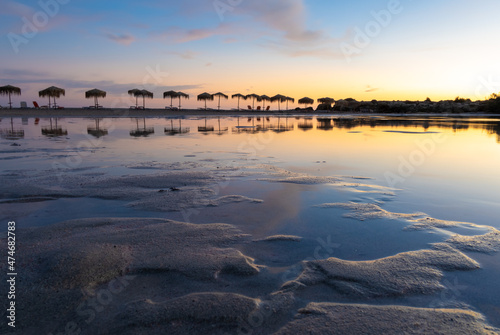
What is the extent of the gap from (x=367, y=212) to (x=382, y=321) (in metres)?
2.66

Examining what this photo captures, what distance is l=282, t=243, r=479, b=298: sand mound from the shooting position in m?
2.66

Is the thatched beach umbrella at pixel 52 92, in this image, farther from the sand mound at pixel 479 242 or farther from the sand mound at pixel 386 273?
the sand mound at pixel 479 242

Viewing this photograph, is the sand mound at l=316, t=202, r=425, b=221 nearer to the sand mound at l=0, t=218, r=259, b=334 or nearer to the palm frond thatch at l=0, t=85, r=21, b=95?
the sand mound at l=0, t=218, r=259, b=334

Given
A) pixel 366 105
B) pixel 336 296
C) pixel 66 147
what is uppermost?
pixel 366 105

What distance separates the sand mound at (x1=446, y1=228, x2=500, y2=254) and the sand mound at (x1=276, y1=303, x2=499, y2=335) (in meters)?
1.42

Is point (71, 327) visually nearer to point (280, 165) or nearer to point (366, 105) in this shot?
point (280, 165)

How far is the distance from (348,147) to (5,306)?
12.7 metres

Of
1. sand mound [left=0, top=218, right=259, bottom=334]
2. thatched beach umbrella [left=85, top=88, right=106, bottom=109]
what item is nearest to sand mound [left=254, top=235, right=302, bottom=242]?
sand mound [left=0, top=218, right=259, bottom=334]

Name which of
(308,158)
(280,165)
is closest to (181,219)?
(280,165)

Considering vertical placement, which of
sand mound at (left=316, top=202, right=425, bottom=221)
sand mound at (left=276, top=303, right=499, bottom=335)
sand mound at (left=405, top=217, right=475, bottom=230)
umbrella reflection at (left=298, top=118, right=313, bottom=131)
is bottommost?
sand mound at (left=276, top=303, right=499, bottom=335)

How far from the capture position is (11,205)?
481 cm

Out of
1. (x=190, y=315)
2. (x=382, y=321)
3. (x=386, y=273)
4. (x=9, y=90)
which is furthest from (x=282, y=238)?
(x=9, y=90)

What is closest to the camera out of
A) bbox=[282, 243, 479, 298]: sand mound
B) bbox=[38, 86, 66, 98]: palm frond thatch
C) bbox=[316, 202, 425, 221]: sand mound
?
bbox=[282, 243, 479, 298]: sand mound

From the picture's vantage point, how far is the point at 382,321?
223 centimetres
